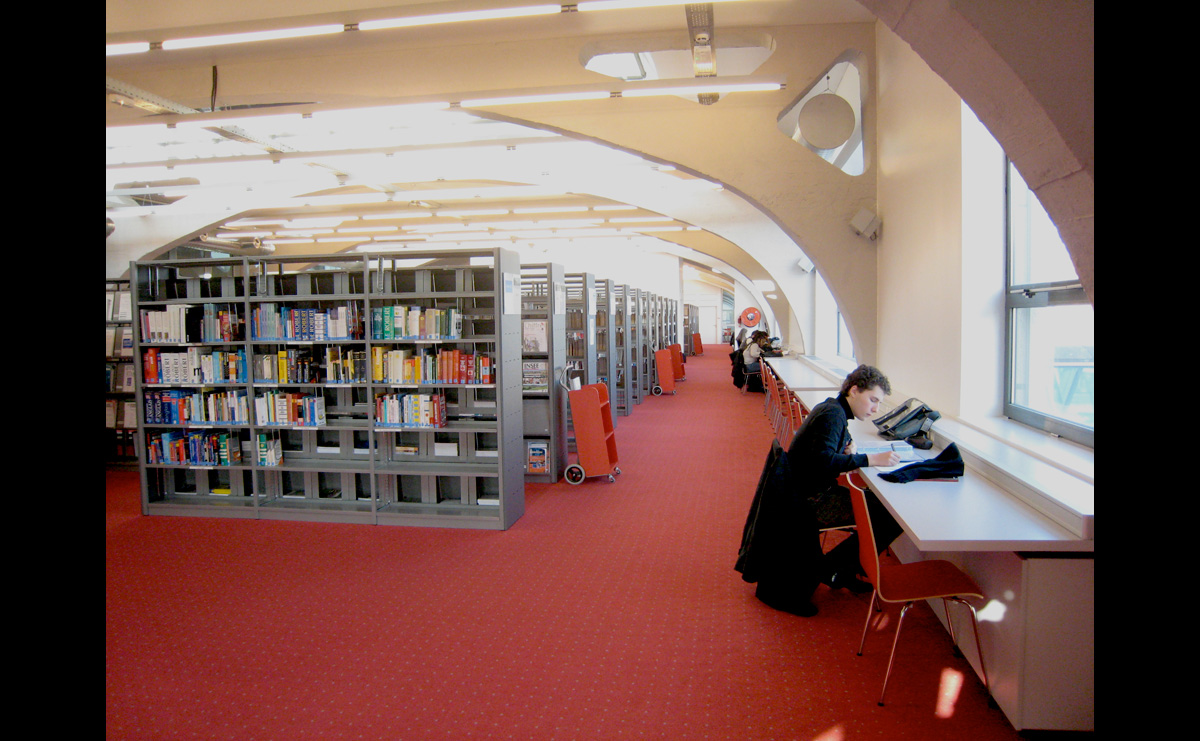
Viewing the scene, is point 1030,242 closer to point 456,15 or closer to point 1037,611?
point 1037,611

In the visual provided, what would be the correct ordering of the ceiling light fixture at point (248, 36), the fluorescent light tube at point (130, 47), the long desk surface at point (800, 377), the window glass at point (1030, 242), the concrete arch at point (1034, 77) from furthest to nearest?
the long desk surface at point (800, 377) → the fluorescent light tube at point (130, 47) → the ceiling light fixture at point (248, 36) → the window glass at point (1030, 242) → the concrete arch at point (1034, 77)

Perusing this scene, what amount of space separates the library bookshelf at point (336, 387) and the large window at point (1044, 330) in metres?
3.53

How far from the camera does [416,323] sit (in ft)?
19.6

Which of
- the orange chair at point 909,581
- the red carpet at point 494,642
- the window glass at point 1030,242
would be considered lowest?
the red carpet at point 494,642

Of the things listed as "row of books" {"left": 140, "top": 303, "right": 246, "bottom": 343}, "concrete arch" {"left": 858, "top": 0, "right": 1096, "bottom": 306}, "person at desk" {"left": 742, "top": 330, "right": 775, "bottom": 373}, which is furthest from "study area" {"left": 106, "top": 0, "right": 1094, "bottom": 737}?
"person at desk" {"left": 742, "top": 330, "right": 775, "bottom": 373}

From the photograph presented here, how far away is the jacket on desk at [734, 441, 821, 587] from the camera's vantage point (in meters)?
4.02

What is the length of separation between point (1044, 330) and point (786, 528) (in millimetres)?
1845

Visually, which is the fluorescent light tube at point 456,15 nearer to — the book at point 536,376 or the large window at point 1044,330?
the large window at point 1044,330

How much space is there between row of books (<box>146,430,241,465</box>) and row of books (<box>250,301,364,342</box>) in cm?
98

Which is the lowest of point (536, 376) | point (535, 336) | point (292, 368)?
point (536, 376)

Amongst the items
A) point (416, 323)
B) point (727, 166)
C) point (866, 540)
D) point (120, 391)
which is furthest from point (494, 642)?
point (120, 391)

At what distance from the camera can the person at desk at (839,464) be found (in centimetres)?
400

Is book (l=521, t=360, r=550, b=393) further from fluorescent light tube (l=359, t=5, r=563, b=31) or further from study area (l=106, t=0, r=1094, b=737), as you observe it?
fluorescent light tube (l=359, t=5, r=563, b=31)

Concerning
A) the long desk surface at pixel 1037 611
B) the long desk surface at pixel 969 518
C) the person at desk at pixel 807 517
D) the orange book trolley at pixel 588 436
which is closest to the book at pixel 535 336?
→ the orange book trolley at pixel 588 436
